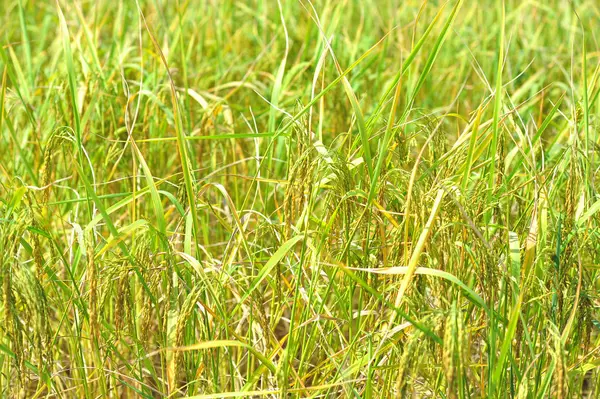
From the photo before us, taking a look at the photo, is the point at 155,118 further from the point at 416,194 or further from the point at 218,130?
the point at 416,194

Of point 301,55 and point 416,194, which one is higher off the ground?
point 416,194

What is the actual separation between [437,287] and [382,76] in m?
1.34

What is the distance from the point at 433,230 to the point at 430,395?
0.26 m

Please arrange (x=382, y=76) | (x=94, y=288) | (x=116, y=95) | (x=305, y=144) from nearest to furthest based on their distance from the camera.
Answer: (x=94, y=288)
(x=305, y=144)
(x=116, y=95)
(x=382, y=76)

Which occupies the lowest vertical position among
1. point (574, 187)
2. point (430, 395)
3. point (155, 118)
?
point (430, 395)

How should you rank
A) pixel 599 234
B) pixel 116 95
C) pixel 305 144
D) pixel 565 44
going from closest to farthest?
pixel 305 144 → pixel 599 234 → pixel 116 95 → pixel 565 44

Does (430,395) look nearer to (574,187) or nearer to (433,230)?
(433,230)

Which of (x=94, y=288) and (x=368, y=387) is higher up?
(x=94, y=288)

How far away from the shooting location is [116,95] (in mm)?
1791

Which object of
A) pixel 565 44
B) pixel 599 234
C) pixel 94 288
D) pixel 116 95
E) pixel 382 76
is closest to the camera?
pixel 94 288

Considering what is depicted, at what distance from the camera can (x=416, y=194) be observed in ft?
3.36

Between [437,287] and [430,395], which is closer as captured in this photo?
[437,287]

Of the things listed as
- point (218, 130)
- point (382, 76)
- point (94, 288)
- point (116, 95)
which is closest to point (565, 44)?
point (382, 76)

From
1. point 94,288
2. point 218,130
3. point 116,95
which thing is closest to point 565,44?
point 218,130
